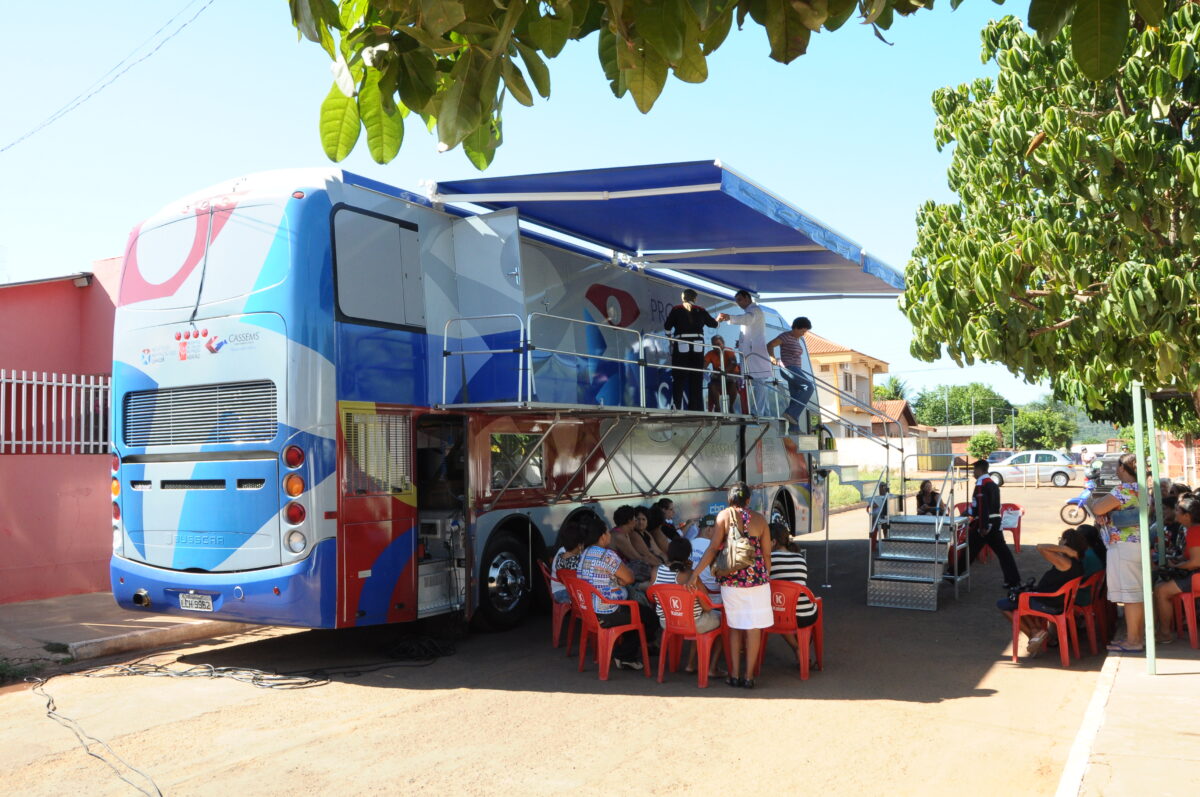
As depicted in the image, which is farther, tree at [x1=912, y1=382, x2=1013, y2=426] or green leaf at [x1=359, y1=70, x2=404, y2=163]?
tree at [x1=912, y1=382, x2=1013, y2=426]

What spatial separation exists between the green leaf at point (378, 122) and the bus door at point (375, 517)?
5.23 m

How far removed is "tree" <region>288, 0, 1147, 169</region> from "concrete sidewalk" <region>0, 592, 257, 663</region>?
6.48 m

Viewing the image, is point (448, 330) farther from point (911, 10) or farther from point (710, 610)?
point (911, 10)

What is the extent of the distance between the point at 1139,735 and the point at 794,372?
883 centimetres

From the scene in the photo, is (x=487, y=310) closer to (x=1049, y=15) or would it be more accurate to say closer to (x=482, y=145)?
(x=482, y=145)

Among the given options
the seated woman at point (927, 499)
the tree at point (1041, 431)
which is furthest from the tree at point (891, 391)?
the seated woman at point (927, 499)

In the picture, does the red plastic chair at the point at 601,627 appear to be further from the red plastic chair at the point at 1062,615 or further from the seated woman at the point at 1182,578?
the seated woman at the point at 1182,578

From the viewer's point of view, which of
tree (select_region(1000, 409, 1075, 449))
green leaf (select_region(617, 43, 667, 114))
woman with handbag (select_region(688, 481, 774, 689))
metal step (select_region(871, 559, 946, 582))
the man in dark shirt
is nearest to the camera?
green leaf (select_region(617, 43, 667, 114))

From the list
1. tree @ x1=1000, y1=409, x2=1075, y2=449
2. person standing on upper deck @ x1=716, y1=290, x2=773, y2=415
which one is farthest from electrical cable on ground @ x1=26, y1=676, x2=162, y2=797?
tree @ x1=1000, y1=409, x2=1075, y2=449

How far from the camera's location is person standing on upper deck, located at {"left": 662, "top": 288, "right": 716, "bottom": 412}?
11.9m

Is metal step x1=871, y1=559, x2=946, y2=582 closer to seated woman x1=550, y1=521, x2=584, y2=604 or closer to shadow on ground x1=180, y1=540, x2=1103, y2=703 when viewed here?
shadow on ground x1=180, y1=540, x2=1103, y2=703

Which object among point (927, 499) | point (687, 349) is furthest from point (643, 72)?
point (927, 499)

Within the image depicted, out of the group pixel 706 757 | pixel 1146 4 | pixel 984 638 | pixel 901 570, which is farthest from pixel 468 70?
pixel 901 570

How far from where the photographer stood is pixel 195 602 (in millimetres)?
8258
